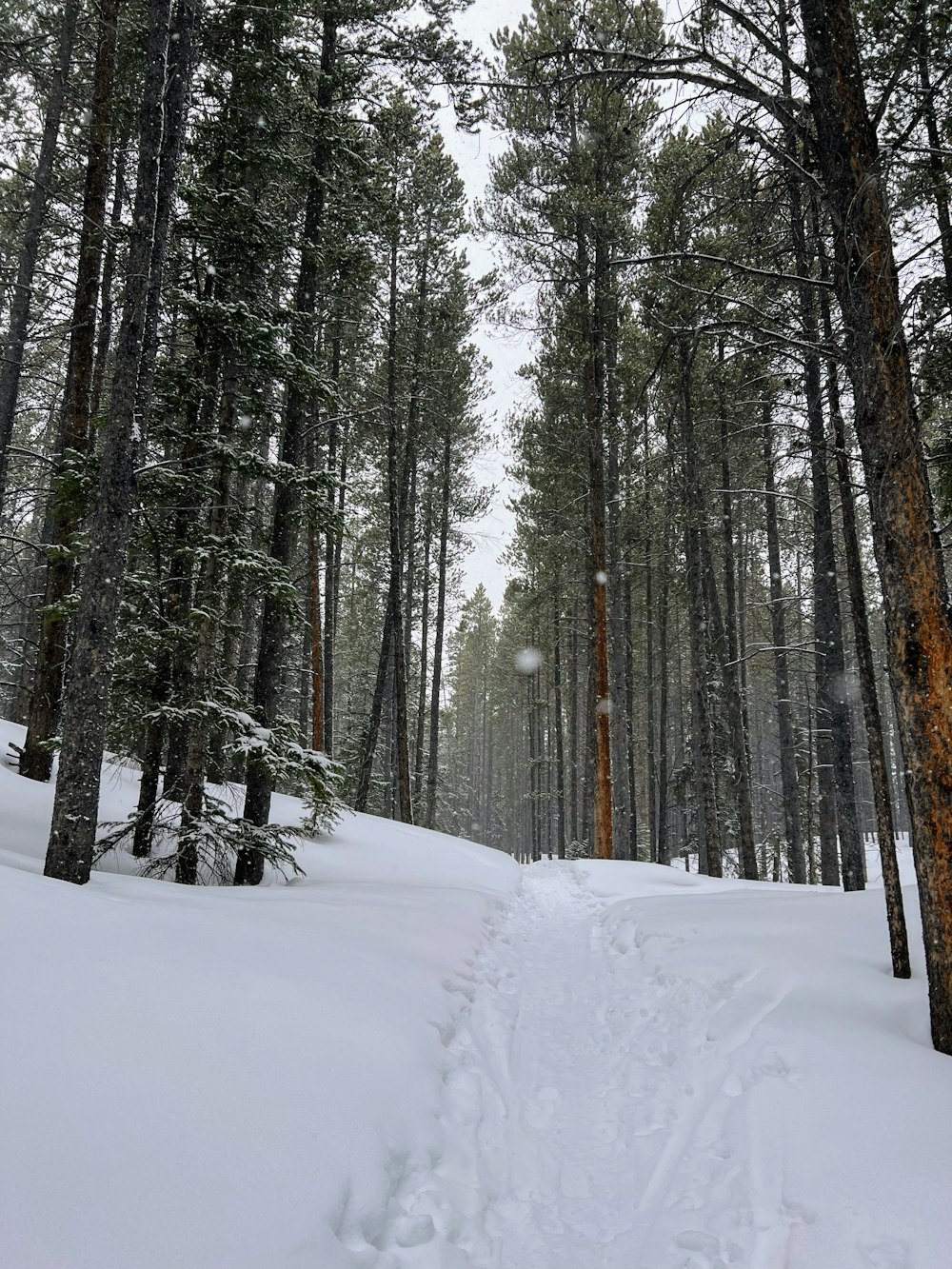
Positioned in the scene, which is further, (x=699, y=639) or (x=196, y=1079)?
(x=699, y=639)

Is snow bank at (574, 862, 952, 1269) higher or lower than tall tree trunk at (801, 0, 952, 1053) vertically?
lower

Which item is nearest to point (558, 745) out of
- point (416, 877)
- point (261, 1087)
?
point (416, 877)

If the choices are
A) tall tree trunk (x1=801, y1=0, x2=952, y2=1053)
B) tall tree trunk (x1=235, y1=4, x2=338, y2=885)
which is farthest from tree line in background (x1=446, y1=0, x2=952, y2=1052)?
tall tree trunk (x1=235, y1=4, x2=338, y2=885)

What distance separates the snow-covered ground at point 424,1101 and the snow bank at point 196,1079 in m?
0.01

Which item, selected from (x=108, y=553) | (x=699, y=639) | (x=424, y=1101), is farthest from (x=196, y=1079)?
(x=699, y=639)

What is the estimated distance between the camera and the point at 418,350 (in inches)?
613

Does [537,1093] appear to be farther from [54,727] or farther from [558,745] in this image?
[558,745]

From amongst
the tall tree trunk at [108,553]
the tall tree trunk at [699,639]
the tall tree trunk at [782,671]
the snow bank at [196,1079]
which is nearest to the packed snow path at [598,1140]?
the snow bank at [196,1079]

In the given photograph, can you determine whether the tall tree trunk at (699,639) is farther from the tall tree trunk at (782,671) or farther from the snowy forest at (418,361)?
the tall tree trunk at (782,671)

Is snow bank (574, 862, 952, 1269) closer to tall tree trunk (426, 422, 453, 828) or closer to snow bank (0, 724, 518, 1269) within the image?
snow bank (0, 724, 518, 1269)

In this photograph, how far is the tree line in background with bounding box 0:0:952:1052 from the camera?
3984 mm

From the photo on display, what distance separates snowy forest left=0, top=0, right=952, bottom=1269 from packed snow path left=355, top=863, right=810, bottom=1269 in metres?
0.14

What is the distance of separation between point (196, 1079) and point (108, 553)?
3.64 metres

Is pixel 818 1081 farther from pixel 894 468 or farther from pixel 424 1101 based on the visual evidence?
pixel 894 468
